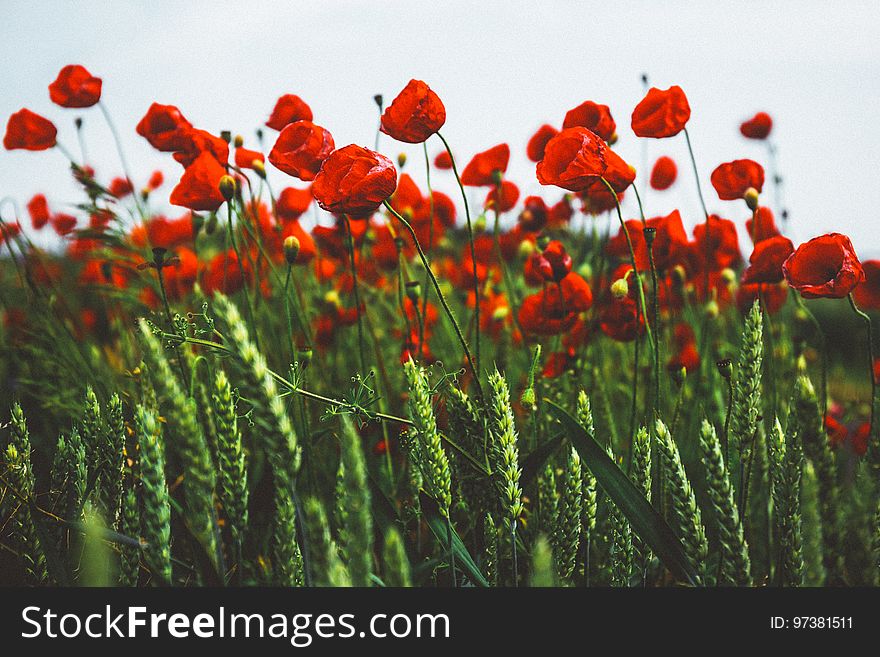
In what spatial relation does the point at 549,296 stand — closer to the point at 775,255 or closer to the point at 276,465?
the point at 775,255

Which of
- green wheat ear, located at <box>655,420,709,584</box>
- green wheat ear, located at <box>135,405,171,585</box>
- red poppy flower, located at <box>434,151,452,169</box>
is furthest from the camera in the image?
red poppy flower, located at <box>434,151,452,169</box>

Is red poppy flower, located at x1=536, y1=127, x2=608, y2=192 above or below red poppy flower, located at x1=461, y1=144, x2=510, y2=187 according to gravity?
below

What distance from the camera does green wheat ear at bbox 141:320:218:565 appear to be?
52 cm

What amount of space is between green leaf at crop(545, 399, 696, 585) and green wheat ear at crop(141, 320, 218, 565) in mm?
360

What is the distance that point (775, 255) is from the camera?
1.07 metres

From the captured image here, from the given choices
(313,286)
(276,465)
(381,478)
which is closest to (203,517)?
(276,465)

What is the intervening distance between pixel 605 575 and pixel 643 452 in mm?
150

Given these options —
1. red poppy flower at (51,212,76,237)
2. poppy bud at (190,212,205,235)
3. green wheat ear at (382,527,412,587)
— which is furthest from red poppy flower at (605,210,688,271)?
red poppy flower at (51,212,76,237)

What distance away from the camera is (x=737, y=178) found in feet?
3.95

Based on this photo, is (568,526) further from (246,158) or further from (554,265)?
(246,158)

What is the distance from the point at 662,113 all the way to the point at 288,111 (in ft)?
2.12

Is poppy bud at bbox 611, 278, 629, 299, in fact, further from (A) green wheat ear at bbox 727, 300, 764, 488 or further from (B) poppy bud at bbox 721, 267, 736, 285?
(B) poppy bud at bbox 721, 267, 736, 285

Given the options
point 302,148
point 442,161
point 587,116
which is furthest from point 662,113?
point 442,161

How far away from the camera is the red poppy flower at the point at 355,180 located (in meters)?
0.85
